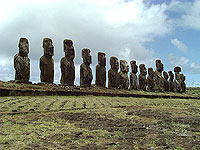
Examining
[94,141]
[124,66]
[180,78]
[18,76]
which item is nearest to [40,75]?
[18,76]

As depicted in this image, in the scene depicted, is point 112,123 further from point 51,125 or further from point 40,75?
point 40,75

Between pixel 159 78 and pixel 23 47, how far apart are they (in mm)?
18747

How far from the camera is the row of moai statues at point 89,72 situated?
14844mm

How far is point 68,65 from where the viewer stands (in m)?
17.2

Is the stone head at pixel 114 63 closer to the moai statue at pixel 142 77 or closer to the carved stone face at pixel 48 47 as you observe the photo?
the moai statue at pixel 142 77

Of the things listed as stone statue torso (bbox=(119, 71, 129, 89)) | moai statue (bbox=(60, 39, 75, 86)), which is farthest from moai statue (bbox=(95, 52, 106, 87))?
moai statue (bbox=(60, 39, 75, 86))

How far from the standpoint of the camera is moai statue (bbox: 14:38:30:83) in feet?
47.8

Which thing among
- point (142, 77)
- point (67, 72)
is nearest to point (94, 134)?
point (67, 72)

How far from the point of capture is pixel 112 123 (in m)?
4.79

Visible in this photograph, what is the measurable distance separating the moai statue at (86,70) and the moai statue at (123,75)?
5.06 m

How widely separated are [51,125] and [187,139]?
250 cm

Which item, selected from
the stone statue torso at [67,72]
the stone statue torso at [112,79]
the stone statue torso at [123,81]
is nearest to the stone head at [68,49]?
the stone statue torso at [67,72]

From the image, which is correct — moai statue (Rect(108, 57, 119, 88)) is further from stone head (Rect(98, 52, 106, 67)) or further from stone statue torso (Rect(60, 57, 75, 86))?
stone statue torso (Rect(60, 57, 75, 86))

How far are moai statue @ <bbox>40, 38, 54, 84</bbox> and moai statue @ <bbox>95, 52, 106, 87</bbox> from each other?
5.38m
